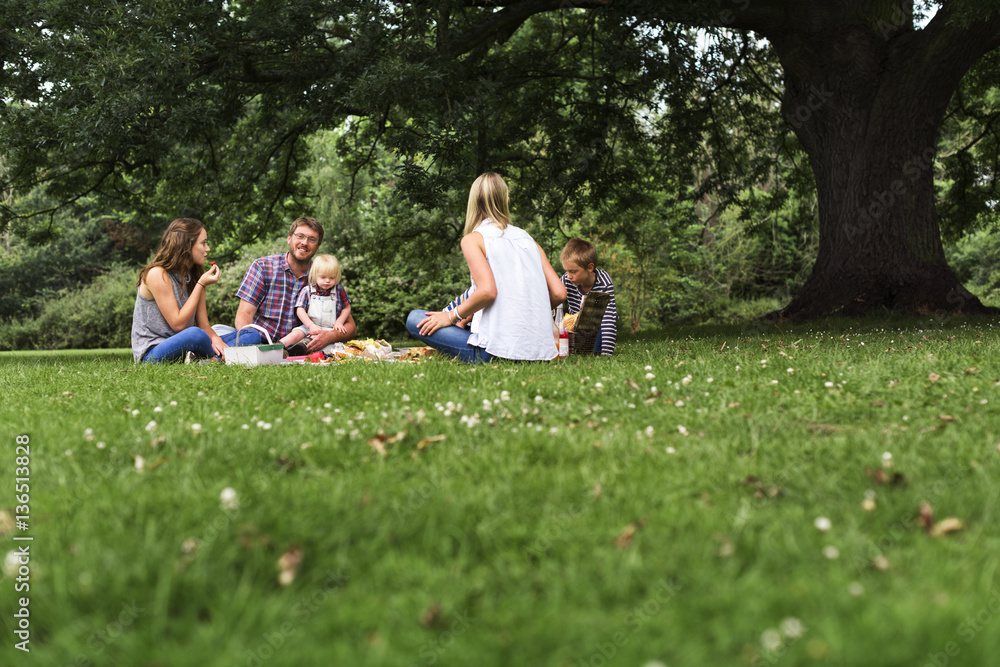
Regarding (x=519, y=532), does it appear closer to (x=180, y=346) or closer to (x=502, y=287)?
(x=502, y=287)

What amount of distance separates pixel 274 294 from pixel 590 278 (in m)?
4.03

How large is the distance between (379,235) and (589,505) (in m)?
15.7

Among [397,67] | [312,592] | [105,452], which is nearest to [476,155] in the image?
[397,67]

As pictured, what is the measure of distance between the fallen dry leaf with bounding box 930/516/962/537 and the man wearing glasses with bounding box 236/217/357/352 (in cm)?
747

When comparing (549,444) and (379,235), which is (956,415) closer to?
(549,444)

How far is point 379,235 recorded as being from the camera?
57.7 feet

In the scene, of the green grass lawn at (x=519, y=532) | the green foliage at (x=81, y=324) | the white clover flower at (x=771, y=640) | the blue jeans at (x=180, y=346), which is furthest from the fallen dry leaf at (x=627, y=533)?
the green foliage at (x=81, y=324)

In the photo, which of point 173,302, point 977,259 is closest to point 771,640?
point 173,302

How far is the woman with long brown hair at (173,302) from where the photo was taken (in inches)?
295

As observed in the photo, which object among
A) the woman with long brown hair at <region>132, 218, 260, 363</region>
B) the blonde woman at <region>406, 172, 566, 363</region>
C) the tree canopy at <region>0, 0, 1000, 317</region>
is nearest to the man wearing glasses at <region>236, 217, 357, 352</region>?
the woman with long brown hair at <region>132, 218, 260, 363</region>

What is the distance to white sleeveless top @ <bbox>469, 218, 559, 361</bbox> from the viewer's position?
652 centimetres

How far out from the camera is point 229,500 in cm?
247

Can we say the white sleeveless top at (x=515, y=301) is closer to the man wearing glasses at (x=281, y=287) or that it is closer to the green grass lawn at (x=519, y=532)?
the green grass lawn at (x=519, y=532)

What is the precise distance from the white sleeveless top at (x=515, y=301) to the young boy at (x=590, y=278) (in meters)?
1.21
